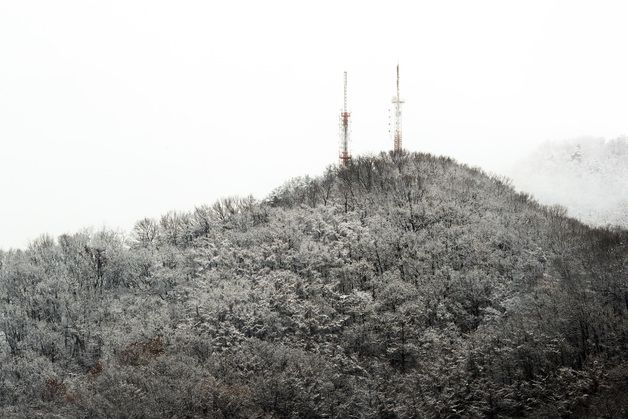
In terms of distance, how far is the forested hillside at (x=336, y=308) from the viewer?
46938mm

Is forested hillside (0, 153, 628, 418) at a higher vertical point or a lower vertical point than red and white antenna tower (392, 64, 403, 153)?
lower

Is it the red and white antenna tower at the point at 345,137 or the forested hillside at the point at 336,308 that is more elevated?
the red and white antenna tower at the point at 345,137

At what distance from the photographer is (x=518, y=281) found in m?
61.6

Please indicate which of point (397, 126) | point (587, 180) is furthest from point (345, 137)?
point (587, 180)

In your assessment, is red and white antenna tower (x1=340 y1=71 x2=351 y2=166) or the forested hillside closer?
the forested hillside

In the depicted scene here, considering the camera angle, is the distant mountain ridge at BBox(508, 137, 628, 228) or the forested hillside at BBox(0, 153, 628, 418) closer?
the forested hillside at BBox(0, 153, 628, 418)

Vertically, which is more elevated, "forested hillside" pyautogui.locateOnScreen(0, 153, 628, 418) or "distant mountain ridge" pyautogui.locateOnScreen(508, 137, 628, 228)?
"distant mountain ridge" pyautogui.locateOnScreen(508, 137, 628, 228)

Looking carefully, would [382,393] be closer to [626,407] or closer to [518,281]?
[626,407]

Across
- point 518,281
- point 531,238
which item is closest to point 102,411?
point 518,281

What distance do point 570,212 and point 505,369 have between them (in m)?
66.2

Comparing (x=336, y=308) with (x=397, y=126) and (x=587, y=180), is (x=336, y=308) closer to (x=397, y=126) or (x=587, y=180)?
(x=397, y=126)

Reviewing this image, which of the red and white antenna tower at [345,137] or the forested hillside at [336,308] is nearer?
the forested hillside at [336,308]

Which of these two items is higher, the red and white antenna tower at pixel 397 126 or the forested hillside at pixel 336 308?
the red and white antenna tower at pixel 397 126

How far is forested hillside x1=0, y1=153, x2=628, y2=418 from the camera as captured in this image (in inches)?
1848
